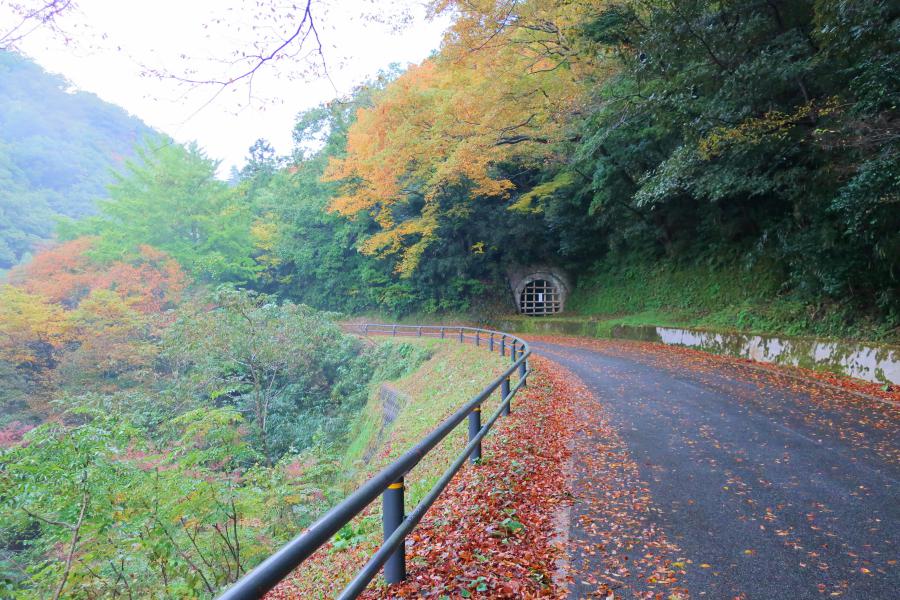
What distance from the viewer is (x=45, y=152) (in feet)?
168

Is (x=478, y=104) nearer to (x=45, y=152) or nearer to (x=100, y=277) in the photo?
(x=100, y=277)

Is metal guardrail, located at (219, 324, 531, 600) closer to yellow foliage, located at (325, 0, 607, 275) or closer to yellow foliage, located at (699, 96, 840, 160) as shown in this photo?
yellow foliage, located at (699, 96, 840, 160)

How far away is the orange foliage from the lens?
23828mm

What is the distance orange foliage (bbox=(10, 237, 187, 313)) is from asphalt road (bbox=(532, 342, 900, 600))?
78.6 feet

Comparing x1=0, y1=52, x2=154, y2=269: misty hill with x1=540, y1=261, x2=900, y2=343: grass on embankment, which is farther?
x1=0, y1=52, x2=154, y2=269: misty hill

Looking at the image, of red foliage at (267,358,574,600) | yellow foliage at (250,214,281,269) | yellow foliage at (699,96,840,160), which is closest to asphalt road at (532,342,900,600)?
red foliage at (267,358,574,600)

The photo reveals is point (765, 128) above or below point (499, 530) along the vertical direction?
above

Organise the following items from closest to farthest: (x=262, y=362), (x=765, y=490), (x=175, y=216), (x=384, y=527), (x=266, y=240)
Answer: (x=384, y=527)
(x=765, y=490)
(x=262, y=362)
(x=175, y=216)
(x=266, y=240)

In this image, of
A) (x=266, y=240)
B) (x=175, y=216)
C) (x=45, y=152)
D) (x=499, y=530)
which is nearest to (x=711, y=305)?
(x=499, y=530)

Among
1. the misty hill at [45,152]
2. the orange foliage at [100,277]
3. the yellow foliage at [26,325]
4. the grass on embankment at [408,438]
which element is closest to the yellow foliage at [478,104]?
the grass on embankment at [408,438]

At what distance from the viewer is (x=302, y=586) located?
4871 millimetres

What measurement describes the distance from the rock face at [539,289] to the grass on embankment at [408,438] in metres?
8.61

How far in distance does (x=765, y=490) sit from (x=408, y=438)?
7639mm

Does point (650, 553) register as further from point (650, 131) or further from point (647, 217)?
point (647, 217)
